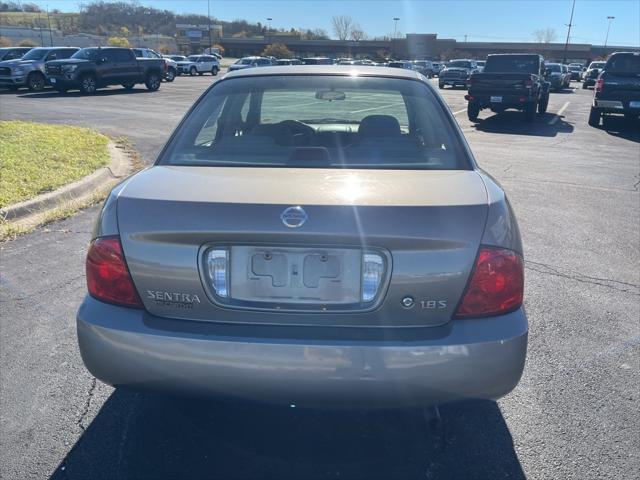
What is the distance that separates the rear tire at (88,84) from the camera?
2439 cm

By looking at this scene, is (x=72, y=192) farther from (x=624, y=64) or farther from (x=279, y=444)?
(x=624, y=64)

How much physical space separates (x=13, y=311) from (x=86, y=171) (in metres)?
4.45

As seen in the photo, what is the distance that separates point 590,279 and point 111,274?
13.4ft

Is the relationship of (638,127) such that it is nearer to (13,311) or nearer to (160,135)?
(160,135)

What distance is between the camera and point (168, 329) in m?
2.25

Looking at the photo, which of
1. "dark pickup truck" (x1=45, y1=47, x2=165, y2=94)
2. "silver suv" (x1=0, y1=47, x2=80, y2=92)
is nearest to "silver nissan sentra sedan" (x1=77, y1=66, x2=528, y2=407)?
"dark pickup truck" (x1=45, y1=47, x2=165, y2=94)

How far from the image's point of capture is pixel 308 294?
222 centimetres

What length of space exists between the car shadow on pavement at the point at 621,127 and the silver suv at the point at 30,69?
2200cm

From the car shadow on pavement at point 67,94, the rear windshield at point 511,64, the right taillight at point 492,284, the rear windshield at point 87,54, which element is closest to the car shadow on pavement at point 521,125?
the rear windshield at point 511,64

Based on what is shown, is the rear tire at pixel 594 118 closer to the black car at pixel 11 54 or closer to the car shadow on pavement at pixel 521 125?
the car shadow on pavement at pixel 521 125

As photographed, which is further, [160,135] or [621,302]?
[160,135]

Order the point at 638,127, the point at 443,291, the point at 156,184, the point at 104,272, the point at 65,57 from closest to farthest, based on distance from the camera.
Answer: the point at 443,291
the point at 104,272
the point at 156,184
the point at 638,127
the point at 65,57

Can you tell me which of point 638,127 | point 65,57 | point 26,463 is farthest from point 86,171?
point 65,57

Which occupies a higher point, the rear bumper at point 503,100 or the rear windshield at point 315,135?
the rear windshield at point 315,135
